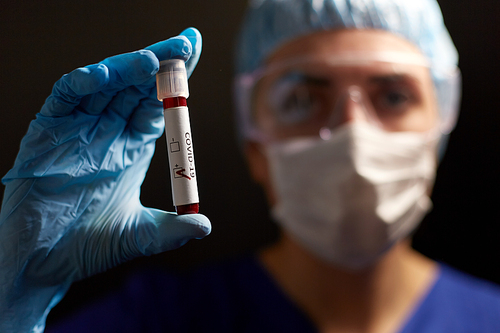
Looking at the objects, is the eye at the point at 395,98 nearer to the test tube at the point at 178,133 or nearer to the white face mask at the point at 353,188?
the white face mask at the point at 353,188

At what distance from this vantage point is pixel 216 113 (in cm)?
143

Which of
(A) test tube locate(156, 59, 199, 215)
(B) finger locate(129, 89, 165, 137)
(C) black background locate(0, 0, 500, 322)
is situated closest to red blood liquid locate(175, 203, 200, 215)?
(A) test tube locate(156, 59, 199, 215)

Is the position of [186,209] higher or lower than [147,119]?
lower

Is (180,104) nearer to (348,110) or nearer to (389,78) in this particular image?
(348,110)

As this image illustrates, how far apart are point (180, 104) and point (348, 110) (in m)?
0.66

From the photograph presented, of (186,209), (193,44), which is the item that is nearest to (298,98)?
(193,44)

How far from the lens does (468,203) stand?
6.15ft

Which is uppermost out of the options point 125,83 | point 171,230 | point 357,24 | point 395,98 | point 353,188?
point 357,24

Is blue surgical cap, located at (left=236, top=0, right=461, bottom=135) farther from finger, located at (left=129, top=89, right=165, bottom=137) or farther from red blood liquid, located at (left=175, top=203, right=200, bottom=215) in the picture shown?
red blood liquid, located at (left=175, top=203, right=200, bottom=215)

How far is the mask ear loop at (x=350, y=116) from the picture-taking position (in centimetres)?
114

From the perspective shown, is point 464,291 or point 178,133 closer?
point 178,133

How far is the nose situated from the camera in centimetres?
113

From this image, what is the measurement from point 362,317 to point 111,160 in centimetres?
104

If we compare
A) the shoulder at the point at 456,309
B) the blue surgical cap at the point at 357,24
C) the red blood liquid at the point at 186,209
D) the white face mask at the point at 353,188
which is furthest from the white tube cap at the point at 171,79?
the shoulder at the point at 456,309
